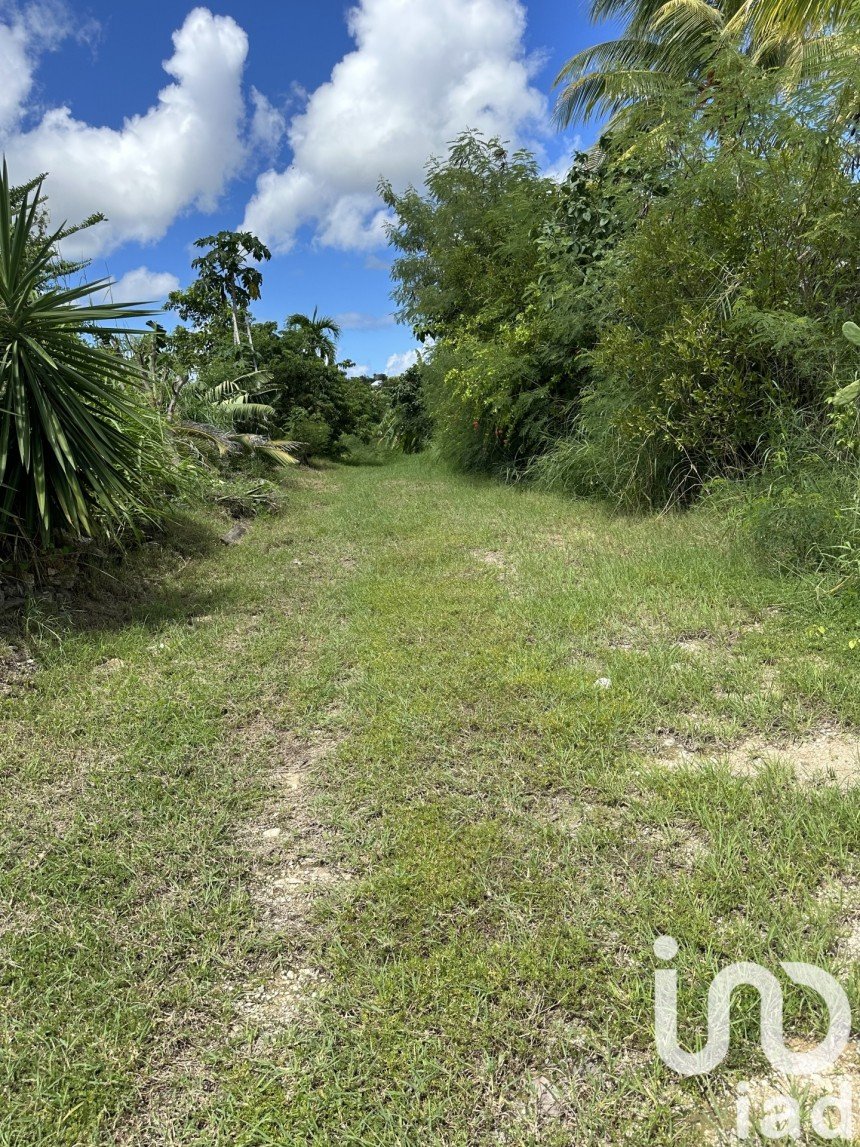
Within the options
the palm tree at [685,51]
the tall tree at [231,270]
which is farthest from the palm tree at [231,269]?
the palm tree at [685,51]

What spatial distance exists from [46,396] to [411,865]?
3677mm

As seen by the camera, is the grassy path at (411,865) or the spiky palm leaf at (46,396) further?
the spiky palm leaf at (46,396)

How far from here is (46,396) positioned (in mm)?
3895

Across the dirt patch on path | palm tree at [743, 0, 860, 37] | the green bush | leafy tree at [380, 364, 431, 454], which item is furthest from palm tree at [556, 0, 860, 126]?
leafy tree at [380, 364, 431, 454]

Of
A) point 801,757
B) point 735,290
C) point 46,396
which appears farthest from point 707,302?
point 46,396

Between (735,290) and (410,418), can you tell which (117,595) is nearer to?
(735,290)

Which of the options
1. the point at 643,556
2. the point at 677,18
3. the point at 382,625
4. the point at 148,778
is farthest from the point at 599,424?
the point at 677,18

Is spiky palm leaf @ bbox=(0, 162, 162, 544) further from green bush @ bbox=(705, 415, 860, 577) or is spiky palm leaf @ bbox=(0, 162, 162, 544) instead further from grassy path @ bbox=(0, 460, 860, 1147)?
green bush @ bbox=(705, 415, 860, 577)

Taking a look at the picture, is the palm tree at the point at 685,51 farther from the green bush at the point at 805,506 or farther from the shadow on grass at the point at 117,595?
the shadow on grass at the point at 117,595

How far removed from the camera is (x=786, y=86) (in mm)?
5062

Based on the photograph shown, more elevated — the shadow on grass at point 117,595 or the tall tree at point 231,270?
the tall tree at point 231,270

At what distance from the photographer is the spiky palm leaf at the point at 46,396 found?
146 inches

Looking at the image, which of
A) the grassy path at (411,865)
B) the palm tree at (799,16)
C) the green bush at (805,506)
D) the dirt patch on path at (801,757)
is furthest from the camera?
the palm tree at (799,16)

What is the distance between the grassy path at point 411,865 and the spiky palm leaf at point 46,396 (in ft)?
2.61
